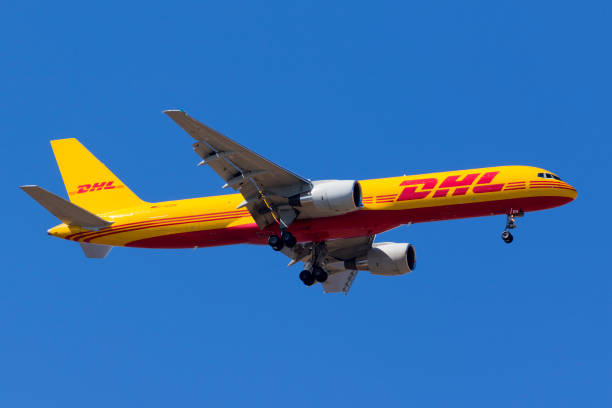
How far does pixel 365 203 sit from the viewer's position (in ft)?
140

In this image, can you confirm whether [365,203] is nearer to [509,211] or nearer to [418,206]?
[418,206]

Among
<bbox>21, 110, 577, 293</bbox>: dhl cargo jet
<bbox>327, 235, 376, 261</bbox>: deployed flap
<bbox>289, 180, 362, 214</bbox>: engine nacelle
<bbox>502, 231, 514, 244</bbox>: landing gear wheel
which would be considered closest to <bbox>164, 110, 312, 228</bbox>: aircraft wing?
<bbox>21, 110, 577, 293</bbox>: dhl cargo jet

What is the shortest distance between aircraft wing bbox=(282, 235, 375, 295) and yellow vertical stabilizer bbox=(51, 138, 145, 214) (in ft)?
A: 26.8

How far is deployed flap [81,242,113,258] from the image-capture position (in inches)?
1826

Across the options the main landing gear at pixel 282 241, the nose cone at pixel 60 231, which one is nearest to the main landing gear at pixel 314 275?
the main landing gear at pixel 282 241

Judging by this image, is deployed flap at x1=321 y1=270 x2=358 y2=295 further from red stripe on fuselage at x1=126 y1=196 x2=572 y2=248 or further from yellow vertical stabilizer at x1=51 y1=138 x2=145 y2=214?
yellow vertical stabilizer at x1=51 y1=138 x2=145 y2=214

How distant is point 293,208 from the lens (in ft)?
139

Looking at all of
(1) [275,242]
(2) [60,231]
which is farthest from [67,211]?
(1) [275,242]

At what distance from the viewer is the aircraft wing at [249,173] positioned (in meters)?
39.6

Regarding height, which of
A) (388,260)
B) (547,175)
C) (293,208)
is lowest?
(293,208)

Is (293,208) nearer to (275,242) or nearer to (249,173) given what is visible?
(275,242)

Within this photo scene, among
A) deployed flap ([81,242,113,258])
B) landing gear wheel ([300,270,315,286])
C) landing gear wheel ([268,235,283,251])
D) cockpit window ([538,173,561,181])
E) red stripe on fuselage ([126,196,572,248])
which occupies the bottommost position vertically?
deployed flap ([81,242,113,258])

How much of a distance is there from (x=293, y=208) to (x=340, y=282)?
8.94 m

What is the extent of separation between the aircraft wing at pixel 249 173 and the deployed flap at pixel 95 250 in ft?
27.4
